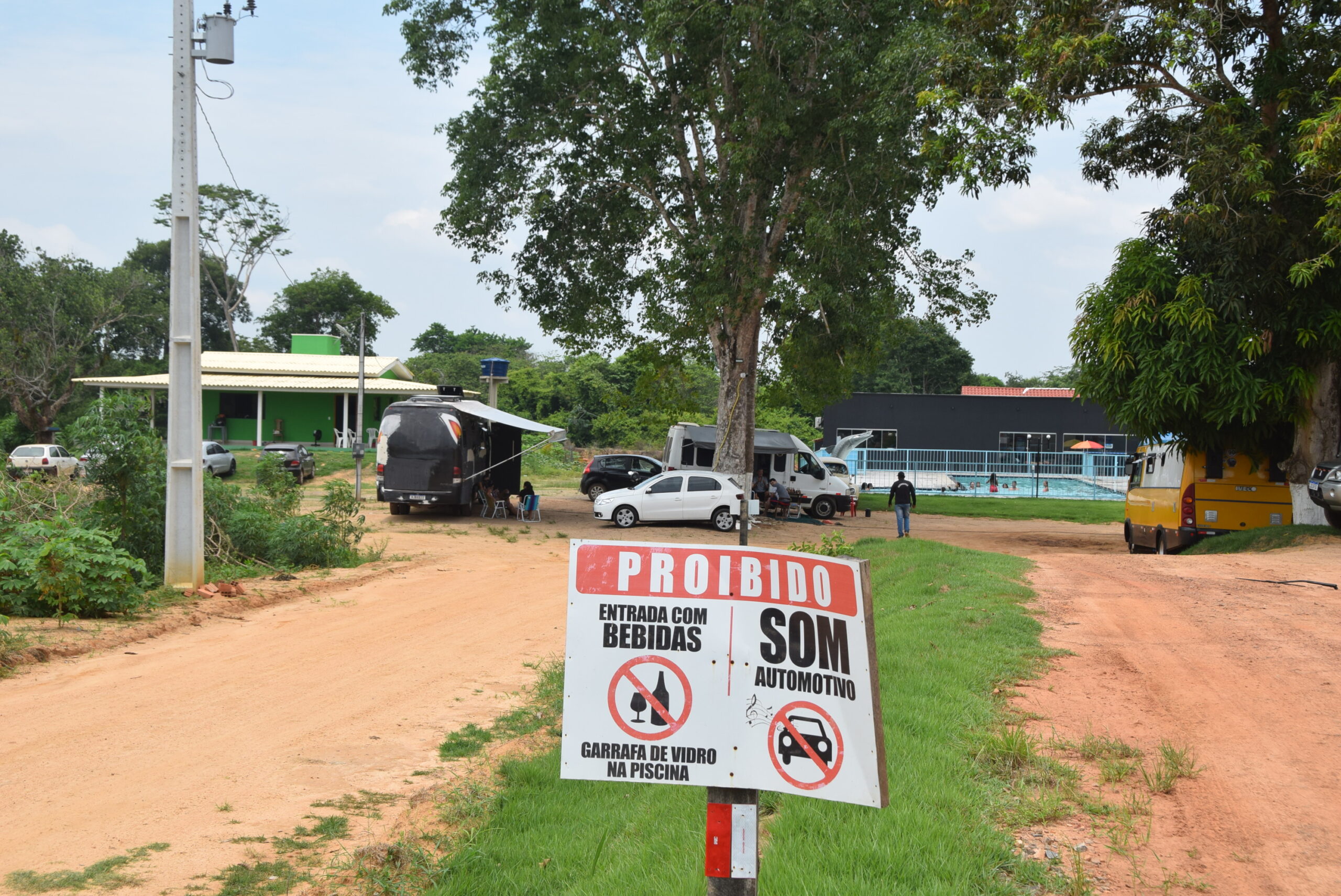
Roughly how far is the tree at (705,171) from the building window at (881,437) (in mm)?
19928

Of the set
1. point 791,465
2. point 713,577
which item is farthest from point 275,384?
point 713,577

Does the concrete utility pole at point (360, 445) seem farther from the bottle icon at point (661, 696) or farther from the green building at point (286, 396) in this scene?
the bottle icon at point (661, 696)

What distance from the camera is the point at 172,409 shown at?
1249cm

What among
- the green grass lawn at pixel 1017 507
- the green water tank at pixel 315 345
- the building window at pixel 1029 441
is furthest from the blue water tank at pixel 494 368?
the building window at pixel 1029 441

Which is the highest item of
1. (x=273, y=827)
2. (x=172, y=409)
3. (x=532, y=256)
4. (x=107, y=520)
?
(x=532, y=256)

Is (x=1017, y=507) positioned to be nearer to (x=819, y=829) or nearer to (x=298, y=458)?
(x=298, y=458)

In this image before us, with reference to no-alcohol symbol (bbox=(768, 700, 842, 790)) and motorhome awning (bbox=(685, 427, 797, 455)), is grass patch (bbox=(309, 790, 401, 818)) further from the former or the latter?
motorhome awning (bbox=(685, 427, 797, 455))

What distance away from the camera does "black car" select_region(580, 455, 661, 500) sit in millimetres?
32000

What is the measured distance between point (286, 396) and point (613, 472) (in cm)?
1952

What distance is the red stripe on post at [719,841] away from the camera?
2881 mm

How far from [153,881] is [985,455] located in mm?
45943

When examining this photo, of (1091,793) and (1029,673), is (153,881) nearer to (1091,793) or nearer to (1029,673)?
(1091,793)


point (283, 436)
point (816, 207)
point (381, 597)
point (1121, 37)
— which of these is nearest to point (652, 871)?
point (381, 597)

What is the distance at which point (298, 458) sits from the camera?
33.7 m
